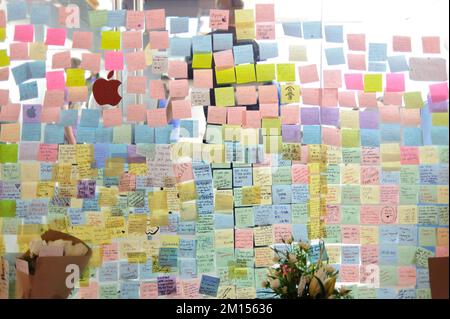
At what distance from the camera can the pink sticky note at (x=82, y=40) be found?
364 centimetres

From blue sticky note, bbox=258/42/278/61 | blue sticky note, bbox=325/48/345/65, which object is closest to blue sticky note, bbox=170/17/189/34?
blue sticky note, bbox=258/42/278/61

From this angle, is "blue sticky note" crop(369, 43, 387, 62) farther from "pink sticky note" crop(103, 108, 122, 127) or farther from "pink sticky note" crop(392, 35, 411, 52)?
"pink sticky note" crop(103, 108, 122, 127)

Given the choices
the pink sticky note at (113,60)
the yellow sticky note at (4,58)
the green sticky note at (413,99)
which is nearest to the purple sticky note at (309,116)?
the green sticky note at (413,99)

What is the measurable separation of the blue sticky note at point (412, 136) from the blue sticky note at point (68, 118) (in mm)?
1557

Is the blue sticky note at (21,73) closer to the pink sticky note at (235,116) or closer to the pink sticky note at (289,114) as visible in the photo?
the pink sticky note at (235,116)

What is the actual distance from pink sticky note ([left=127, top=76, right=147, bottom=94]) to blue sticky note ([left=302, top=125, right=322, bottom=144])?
78 cm

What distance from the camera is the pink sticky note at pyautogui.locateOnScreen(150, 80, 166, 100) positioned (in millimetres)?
3662

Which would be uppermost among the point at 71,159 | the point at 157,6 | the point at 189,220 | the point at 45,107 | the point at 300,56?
the point at 157,6

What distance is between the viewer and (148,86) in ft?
12.0

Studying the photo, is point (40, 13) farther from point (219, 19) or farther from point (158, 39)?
point (219, 19)

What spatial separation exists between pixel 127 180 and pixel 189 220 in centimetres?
35
